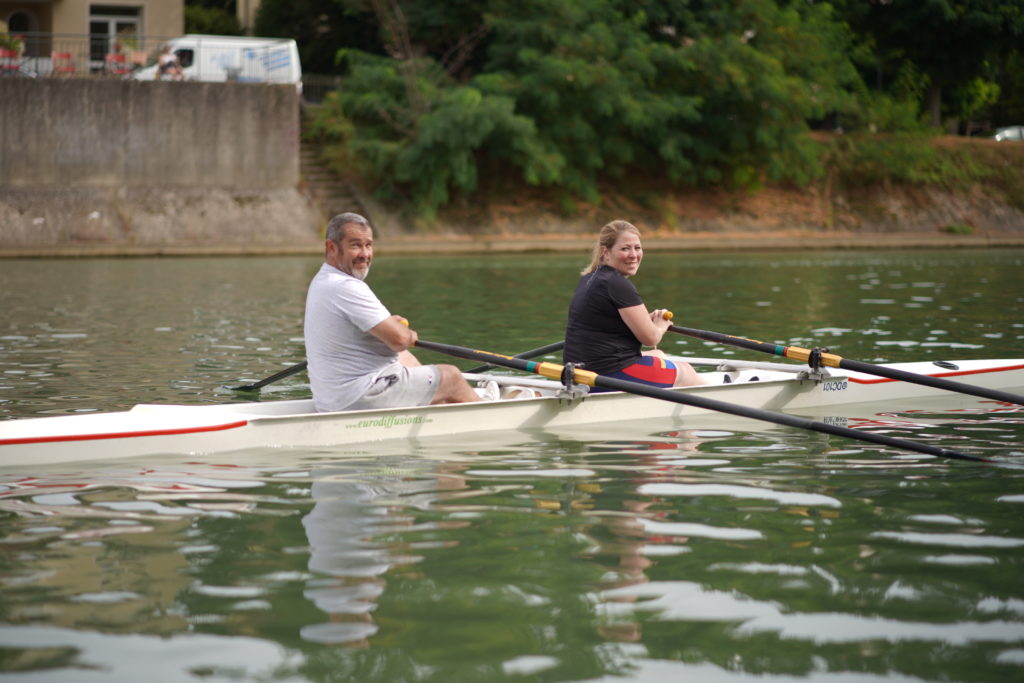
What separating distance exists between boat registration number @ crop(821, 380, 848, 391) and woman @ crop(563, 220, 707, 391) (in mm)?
1562

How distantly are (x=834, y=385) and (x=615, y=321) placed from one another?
7.49 ft

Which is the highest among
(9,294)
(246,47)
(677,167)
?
(246,47)

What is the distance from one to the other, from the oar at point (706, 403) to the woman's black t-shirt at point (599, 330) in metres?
0.44

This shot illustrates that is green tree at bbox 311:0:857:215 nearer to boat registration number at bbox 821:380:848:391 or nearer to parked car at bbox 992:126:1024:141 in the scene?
parked car at bbox 992:126:1024:141

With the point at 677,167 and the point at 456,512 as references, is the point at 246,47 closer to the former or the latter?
the point at 677,167

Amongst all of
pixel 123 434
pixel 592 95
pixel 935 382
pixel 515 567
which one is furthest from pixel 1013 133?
pixel 515 567

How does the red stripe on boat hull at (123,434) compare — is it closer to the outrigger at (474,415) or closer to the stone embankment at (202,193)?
the outrigger at (474,415)

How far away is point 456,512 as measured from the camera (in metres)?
6.36

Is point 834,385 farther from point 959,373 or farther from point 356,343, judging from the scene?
point 356,343

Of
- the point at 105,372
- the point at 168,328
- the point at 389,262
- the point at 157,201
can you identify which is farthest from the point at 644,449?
the point at 157,201

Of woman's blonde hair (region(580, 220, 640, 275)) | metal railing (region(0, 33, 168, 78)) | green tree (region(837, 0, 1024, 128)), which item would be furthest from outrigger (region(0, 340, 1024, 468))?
green tree (region(837, 0, 1024, 128))

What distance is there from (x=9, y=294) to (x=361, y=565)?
52.5 ft

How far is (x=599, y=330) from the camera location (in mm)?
8641

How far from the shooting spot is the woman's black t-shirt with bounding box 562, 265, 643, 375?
8.50 metres
